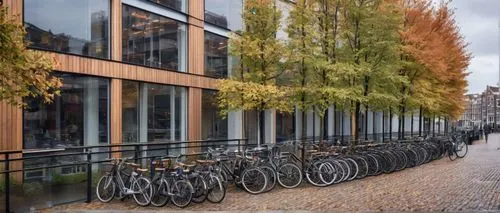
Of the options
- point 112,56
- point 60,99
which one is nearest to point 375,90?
point 112,56

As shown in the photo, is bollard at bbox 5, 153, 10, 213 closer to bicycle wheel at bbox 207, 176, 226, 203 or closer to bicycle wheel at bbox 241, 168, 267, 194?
bicycle wheel at bbox 207, 176, 226, 203

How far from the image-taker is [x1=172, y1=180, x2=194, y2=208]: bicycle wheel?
10.5m

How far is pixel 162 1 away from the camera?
18.5 m

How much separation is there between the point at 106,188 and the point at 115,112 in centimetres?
515

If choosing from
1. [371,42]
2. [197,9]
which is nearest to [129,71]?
[197,9]

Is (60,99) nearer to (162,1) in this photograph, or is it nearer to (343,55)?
(162,1)

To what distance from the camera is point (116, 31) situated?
54.1 ft

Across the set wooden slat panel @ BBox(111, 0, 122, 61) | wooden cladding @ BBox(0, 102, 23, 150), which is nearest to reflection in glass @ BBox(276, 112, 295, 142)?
wooden slat panel @ BBox(111, 0, 122, 61)

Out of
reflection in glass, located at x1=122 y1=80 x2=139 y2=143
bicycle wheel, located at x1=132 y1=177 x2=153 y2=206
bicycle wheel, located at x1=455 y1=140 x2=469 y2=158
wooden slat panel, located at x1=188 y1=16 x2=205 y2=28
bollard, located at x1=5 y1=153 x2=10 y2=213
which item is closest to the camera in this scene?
bollard, located at x1=5 y1=153 x2=10 y2=213

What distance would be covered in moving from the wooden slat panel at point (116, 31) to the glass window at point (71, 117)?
88 centimetres

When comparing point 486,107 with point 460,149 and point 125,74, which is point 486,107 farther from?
point 125,74

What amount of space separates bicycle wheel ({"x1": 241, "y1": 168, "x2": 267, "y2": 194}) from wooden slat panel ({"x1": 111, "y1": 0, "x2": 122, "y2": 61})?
630cm

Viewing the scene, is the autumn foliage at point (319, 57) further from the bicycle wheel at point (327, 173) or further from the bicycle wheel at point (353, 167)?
the bicycle wheel at point (327, 173)

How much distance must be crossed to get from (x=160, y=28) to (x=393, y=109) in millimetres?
10264
